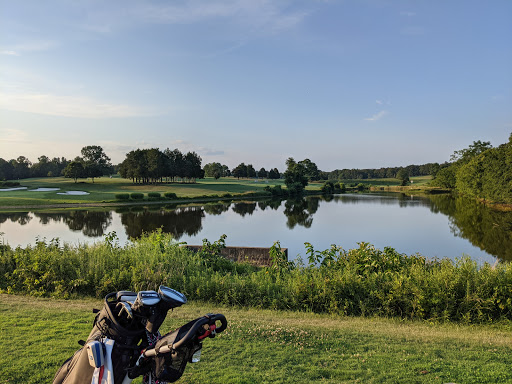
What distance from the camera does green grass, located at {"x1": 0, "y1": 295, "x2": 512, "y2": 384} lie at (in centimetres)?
416

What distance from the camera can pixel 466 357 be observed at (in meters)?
4.74

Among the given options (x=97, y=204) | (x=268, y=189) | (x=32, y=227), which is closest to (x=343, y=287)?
(x=32, y=227)

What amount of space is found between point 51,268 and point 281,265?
21.2 feet

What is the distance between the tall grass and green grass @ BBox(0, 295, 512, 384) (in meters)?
0.74

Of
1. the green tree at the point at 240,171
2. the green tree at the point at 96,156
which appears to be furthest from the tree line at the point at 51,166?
the green tree at the point at 240,171

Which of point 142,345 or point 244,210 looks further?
point 244,210

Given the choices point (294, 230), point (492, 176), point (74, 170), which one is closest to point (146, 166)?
point (74, 170)

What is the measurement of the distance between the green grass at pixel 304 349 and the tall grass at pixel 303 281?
0.74 meters

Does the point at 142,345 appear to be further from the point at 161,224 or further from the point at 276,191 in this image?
the point at 276,191

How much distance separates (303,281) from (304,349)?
3575 millimetres

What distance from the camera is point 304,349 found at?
197 inches

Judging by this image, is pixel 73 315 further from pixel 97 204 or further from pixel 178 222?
pixel 97 204

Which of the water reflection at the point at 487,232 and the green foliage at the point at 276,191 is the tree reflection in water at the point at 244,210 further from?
the green foliage at the point at 276,191

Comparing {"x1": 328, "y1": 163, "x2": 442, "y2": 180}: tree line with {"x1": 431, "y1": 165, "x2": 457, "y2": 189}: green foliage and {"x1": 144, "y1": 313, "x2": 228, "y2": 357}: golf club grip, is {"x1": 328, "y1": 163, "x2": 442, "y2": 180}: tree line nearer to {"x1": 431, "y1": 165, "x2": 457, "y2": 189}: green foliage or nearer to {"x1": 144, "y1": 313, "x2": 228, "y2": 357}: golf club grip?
{"x1": 431, "y1": 165, "x2": 457, "y2": 189}: green foliage
